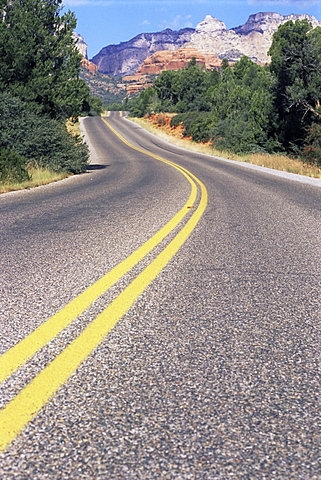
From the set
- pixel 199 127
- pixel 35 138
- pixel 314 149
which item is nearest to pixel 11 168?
pixel 35 138

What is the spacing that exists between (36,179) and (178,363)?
1333 cm

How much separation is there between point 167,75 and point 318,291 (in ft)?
295

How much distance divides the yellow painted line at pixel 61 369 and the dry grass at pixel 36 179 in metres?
9.68

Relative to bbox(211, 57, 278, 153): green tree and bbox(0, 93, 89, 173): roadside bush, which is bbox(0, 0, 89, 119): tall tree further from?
bbox(211, 57, 278, 153): green tree

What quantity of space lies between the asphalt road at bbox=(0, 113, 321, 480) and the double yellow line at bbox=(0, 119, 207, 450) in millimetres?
39

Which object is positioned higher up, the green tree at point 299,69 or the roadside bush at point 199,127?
the green tree at point 299,69

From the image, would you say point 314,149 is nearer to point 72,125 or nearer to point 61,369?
point 72,125

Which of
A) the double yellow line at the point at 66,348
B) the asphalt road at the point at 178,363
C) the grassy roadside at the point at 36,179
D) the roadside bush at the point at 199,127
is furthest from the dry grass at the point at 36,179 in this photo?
the roadside bush at the point at 199,127

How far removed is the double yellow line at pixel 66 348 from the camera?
6.48 ft

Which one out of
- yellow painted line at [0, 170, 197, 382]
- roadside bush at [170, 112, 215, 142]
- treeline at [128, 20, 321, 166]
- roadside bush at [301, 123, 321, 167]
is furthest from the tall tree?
roadside bush at [170, 112, 215, 142]

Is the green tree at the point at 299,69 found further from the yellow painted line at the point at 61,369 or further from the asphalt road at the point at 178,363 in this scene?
the yellow painted line at the point at 61,369

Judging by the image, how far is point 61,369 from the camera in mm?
2391

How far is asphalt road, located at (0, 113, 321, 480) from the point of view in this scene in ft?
5.63

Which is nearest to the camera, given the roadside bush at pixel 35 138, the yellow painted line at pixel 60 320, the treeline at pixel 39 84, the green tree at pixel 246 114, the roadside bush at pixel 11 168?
the yellow painted line at pixel 60 320
